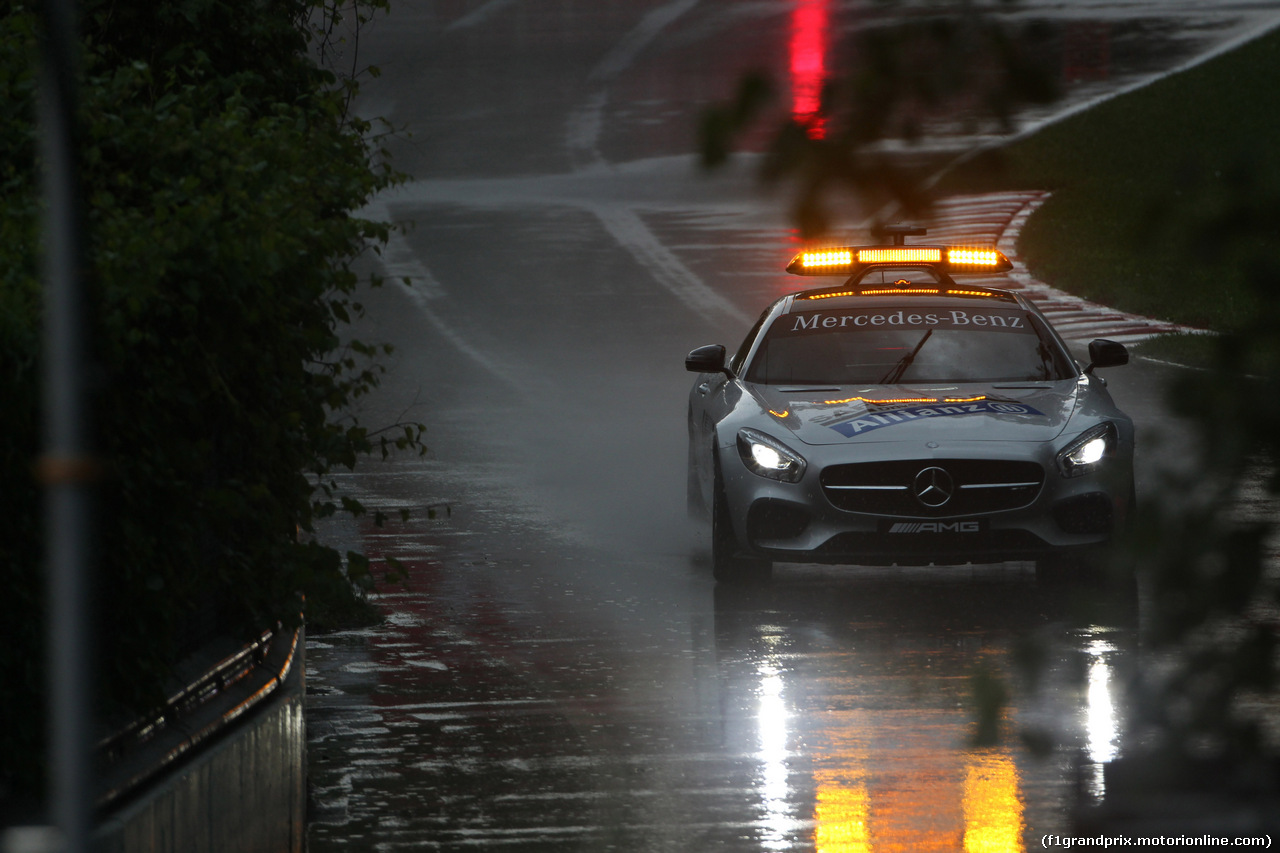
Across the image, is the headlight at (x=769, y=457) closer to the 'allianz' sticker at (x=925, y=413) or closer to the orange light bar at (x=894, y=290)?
the 'allianz' sticker at (x=925, y=413)

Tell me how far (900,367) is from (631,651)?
2721mm

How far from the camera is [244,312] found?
530 centimetres

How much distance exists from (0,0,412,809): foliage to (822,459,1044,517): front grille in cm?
325

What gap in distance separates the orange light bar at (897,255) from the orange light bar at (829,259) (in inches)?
5.8

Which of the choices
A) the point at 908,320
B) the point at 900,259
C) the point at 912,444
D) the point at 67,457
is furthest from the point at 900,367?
the point at 67,457

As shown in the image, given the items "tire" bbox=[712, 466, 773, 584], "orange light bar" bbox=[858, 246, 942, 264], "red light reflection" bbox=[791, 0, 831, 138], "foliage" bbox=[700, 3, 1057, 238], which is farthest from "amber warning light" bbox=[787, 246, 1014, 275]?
"red light reflection" bbox=[791, 0, 831, 138]

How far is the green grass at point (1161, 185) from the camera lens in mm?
2191

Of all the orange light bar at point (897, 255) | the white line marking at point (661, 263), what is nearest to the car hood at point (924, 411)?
the orange light bar at point (897, 255)

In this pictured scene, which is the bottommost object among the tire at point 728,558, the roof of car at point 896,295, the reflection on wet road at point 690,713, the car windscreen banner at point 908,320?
the reflection on wet road at point 690,713

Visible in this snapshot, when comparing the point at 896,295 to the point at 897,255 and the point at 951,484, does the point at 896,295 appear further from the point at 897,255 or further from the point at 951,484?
the point at 951,484

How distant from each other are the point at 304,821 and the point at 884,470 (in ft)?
13.8

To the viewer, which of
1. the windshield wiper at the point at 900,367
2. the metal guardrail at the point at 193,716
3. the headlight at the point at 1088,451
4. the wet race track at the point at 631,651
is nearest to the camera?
the metal guardrail at the point at 193,716

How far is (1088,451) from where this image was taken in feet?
32.0

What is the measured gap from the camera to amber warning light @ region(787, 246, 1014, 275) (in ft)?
35.4
